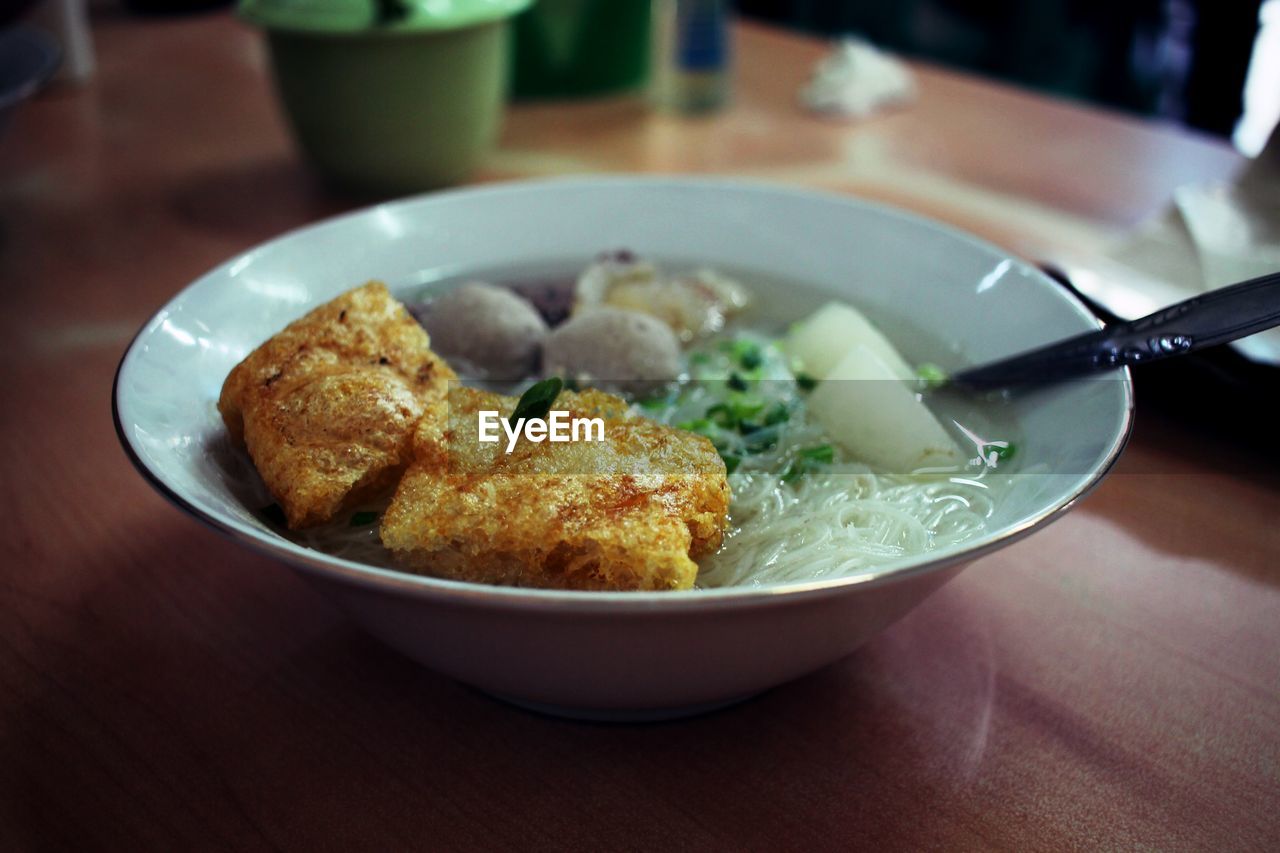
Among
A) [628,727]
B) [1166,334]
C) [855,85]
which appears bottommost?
[628,727]

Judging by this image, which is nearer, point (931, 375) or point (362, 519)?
point (362, 519)

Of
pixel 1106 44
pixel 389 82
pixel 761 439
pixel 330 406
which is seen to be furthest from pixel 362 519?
pixel 1106 44

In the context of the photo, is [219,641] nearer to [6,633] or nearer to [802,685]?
[6,633]

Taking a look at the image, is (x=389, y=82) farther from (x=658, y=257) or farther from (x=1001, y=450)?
(x=1001, y=450)

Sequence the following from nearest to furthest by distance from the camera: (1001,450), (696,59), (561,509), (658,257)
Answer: (561,509) < (1001,450) < (658,257) < (696,59)

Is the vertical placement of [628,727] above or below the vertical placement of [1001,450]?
below

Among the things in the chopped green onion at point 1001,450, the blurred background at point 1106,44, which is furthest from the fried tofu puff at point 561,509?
the blurred background at point 1106,44

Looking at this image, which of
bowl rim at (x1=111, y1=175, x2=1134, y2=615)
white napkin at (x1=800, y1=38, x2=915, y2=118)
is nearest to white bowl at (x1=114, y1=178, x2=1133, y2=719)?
bowl rim at (x1=111, y1=175, x2=1134, y2=615)

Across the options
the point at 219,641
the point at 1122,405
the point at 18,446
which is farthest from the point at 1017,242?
the point at 18,446
